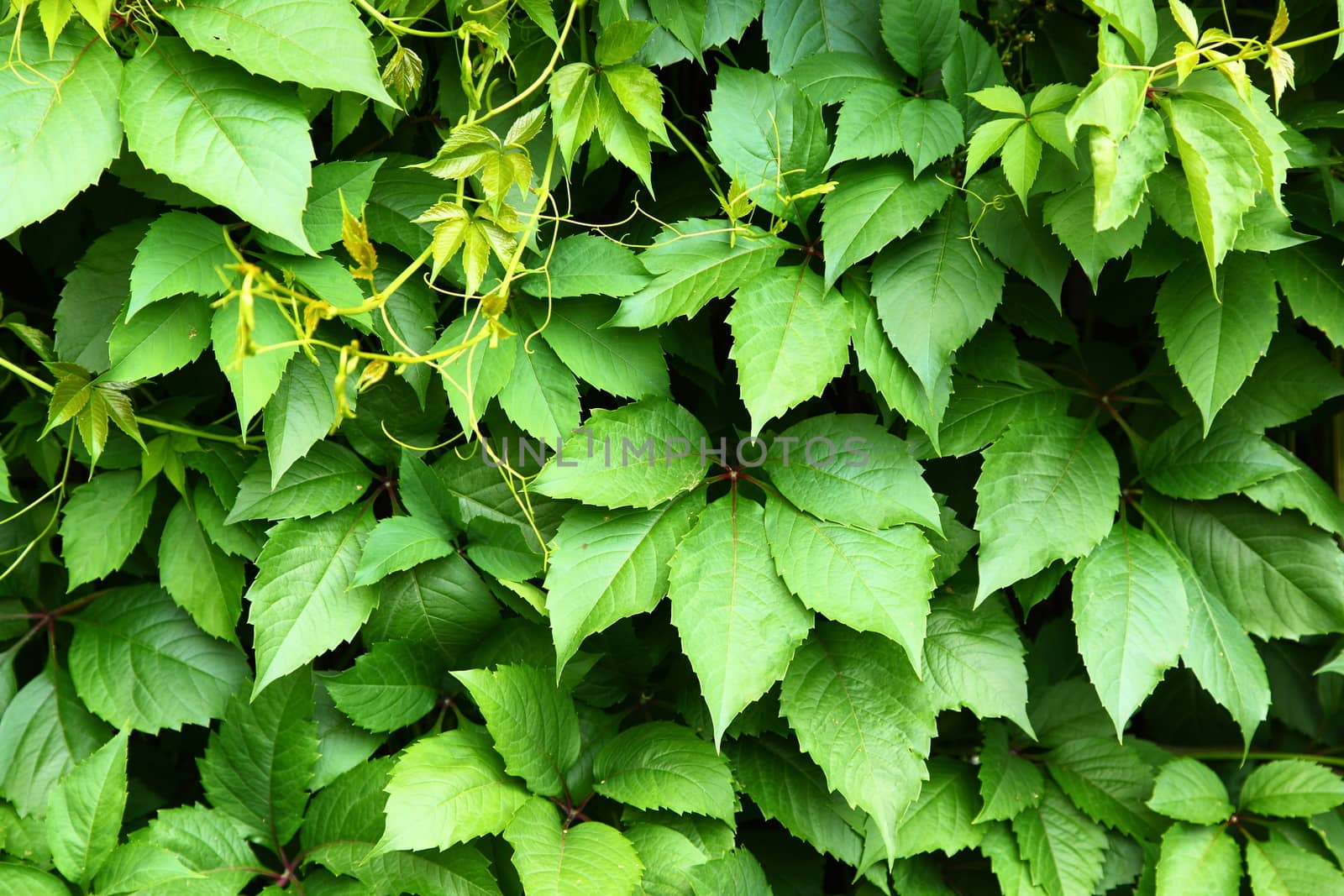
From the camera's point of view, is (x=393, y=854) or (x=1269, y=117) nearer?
(x=1269, y=117)

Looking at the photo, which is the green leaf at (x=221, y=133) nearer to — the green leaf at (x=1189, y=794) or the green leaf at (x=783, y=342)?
the green leaf at (x=783, y=342)

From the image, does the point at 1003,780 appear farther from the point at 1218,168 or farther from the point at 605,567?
the point at 1218,168

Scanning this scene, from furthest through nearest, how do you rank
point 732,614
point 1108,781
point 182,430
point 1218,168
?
point 1108,781, point 182,430, point 732,614, point 1218,168

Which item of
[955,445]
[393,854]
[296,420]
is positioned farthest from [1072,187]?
[393,854]

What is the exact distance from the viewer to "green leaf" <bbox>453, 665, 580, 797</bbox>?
1.04m

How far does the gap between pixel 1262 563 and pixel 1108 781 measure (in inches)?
13.1

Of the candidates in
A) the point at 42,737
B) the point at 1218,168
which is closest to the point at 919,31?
the point at 1218,168

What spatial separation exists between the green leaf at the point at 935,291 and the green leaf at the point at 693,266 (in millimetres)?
134

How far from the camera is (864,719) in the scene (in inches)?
42.6

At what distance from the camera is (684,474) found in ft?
3.56

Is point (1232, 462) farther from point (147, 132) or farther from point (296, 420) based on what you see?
point (147, 132)

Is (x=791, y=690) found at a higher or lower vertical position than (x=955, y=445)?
lower

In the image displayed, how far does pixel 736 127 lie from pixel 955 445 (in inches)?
17.8

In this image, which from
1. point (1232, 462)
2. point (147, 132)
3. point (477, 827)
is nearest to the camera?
point (147, 132)
